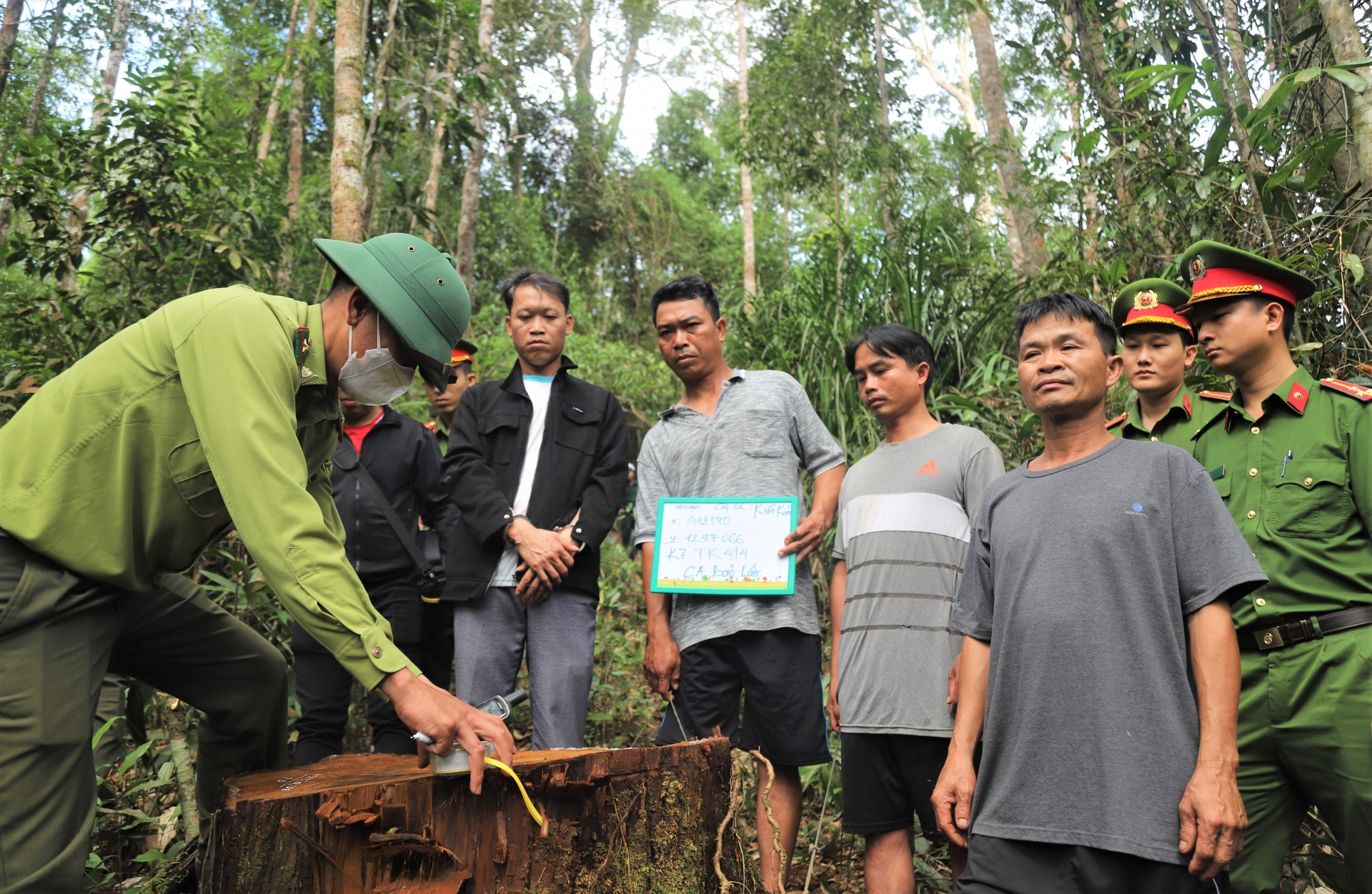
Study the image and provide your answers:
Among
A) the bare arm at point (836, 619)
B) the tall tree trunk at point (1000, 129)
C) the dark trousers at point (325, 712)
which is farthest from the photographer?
the tall tree trunk at point (1000, 129)

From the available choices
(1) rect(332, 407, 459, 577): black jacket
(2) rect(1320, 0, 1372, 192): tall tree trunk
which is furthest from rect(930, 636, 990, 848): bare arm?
(2) rect(1320, 0, 1372, 192): tall tree trunk

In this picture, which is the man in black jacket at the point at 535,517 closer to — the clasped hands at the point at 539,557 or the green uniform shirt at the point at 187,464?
the clasped hands at the point at 539,557

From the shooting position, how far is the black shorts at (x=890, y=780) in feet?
9.18

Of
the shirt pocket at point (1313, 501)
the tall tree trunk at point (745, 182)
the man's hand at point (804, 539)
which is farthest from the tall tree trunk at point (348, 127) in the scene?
the tall tree trunk at point (745, 182)

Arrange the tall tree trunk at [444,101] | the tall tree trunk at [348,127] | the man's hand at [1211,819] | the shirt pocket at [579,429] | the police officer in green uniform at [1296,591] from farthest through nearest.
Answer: the tall tree trunk at [444,101]
the tall tree trunk at [348,127]
the shirt pocket at [579,429]
the police officer in green uniform at [1296,591]
the man's hand at [1211,819]

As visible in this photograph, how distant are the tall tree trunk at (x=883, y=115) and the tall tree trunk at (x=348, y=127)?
18.8ft

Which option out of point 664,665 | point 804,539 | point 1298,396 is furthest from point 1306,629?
point 664,665

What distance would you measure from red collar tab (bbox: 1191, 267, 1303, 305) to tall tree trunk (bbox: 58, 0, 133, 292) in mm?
5792

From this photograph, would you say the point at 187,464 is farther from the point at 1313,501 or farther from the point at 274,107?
the point at 274,107

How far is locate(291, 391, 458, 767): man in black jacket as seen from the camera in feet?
12.3

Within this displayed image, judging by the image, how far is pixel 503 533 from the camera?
3340mm

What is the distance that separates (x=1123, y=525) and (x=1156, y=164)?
348 centimetres

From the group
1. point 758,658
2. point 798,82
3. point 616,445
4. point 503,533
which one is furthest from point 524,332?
point 798,82

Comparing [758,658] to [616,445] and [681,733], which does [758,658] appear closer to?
[681,733]
